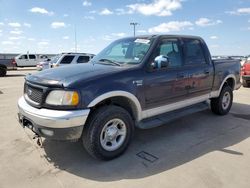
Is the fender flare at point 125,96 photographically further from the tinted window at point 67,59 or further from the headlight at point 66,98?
the tinted window at point 67,59

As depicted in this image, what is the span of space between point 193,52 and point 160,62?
138 centimetres

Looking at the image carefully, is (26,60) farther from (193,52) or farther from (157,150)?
(157,150)

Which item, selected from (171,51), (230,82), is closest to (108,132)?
(171,51)

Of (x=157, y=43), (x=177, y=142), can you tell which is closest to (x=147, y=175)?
(x=177, y=142)


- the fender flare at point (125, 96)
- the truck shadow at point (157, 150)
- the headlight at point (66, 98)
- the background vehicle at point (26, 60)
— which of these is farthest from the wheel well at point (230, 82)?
the background vehicle at point (26, 60)

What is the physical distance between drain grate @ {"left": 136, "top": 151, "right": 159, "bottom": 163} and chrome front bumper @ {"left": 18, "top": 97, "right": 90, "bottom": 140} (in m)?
1.09

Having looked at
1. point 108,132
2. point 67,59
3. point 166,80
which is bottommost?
point 108,132

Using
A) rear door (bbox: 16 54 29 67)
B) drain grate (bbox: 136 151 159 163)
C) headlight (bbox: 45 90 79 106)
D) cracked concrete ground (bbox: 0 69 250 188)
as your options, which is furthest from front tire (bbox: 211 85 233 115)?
rear door (bbox: 16 54 29 67)

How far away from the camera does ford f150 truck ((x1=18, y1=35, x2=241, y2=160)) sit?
3.31 metres

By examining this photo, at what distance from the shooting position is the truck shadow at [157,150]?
3.46m

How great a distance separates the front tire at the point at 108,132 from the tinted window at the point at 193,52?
1.96 meters

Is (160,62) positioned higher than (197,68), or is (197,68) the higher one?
(160,62)

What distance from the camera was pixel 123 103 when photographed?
401cm

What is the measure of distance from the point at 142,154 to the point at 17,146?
2.16 metres
